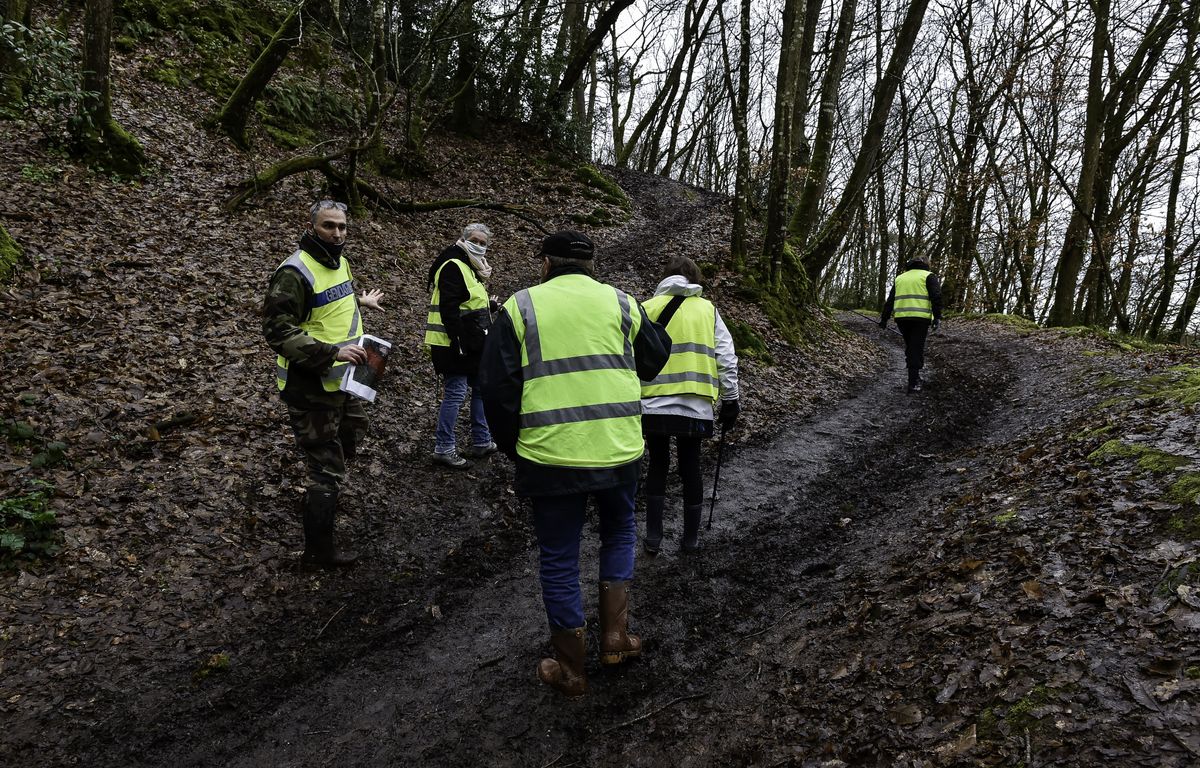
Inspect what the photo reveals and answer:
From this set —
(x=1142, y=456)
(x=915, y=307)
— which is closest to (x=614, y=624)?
(x=1142, y=456)

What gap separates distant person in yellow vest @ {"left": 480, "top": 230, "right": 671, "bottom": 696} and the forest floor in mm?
611

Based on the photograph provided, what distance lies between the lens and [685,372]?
461cm

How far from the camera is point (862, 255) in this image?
35.4 metres

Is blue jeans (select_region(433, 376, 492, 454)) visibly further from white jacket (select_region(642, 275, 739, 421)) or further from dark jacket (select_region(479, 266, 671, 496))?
dark jacket (select_region(479, 266, 671, 496))

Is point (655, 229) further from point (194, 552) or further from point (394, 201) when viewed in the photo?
point (194, 552)

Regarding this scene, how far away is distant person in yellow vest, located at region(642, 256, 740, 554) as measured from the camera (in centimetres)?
458

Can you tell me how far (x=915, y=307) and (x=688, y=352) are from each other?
278 inches

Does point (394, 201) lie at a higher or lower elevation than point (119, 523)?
higher

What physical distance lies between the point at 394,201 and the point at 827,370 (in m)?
8.91

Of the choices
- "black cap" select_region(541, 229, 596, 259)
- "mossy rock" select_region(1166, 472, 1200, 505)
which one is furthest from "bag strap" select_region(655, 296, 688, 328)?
"mossy rock" select_region(1166, 472, 1200, 505)

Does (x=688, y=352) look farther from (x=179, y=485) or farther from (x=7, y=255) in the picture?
(x=7, y=255)

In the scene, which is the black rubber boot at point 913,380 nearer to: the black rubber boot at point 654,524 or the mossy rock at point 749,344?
the mossy rock at point 749,344

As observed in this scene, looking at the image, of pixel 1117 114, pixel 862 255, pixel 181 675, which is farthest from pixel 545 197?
pixel 862 255

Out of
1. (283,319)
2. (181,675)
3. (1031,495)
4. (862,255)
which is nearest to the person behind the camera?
(181,675)
